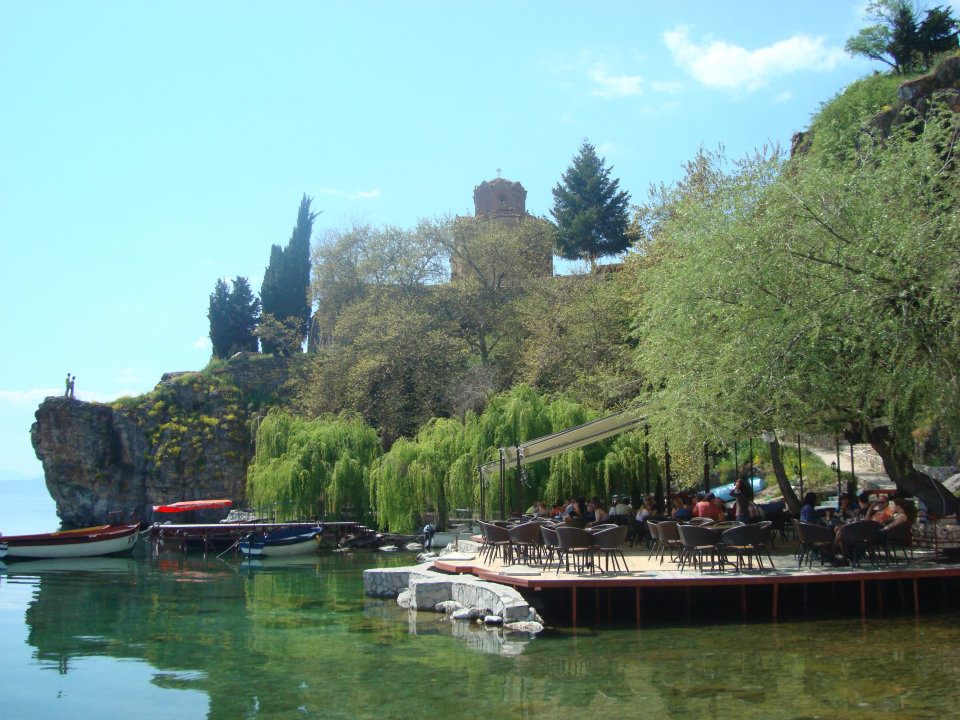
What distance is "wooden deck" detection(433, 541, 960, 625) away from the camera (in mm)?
12195

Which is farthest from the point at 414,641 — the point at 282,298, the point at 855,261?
the point at 282,298

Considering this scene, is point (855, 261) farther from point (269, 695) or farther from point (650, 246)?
point (650, 246)

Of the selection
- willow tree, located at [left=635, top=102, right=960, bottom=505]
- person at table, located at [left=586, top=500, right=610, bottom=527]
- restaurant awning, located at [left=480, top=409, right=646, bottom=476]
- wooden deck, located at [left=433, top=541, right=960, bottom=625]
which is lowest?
wooden deck, located at [left=433, top=541, right=960, bottom=625]

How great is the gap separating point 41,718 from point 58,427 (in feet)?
126

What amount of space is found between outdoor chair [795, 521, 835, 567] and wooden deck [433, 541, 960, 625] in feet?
0.57

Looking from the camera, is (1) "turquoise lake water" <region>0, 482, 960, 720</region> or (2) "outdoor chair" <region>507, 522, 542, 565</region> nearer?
(1) "turquoise lake water" <region>0, 482, 960, 720</region>

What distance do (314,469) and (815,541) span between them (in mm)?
18365

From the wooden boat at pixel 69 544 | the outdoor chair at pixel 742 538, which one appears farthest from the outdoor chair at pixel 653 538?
the wooden boat at pixel 69 544

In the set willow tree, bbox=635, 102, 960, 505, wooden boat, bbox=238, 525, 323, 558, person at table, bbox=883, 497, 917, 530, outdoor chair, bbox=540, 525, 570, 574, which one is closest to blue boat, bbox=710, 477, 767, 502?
person at table, bbox=883, 497, 917, 530

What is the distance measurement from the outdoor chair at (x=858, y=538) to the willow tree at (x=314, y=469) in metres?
17.5

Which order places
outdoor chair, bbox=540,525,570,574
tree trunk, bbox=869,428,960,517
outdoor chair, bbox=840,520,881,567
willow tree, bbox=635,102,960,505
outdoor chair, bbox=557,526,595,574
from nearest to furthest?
willow tree, bbox=635,102,960,505
outdoor chair, bbox=840,520,881,567
outdoor chair, bbox=557,526,595,574
outdoor chair, bbox=540,525,570,574
tree trunk, bbox=869,428,960,517

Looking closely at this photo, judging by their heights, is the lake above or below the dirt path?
below

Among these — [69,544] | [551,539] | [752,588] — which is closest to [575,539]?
[551,539]

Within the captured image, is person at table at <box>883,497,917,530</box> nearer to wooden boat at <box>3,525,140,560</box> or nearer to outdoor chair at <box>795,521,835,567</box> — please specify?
outdoor chair at <box>795,521,835,567</box>
